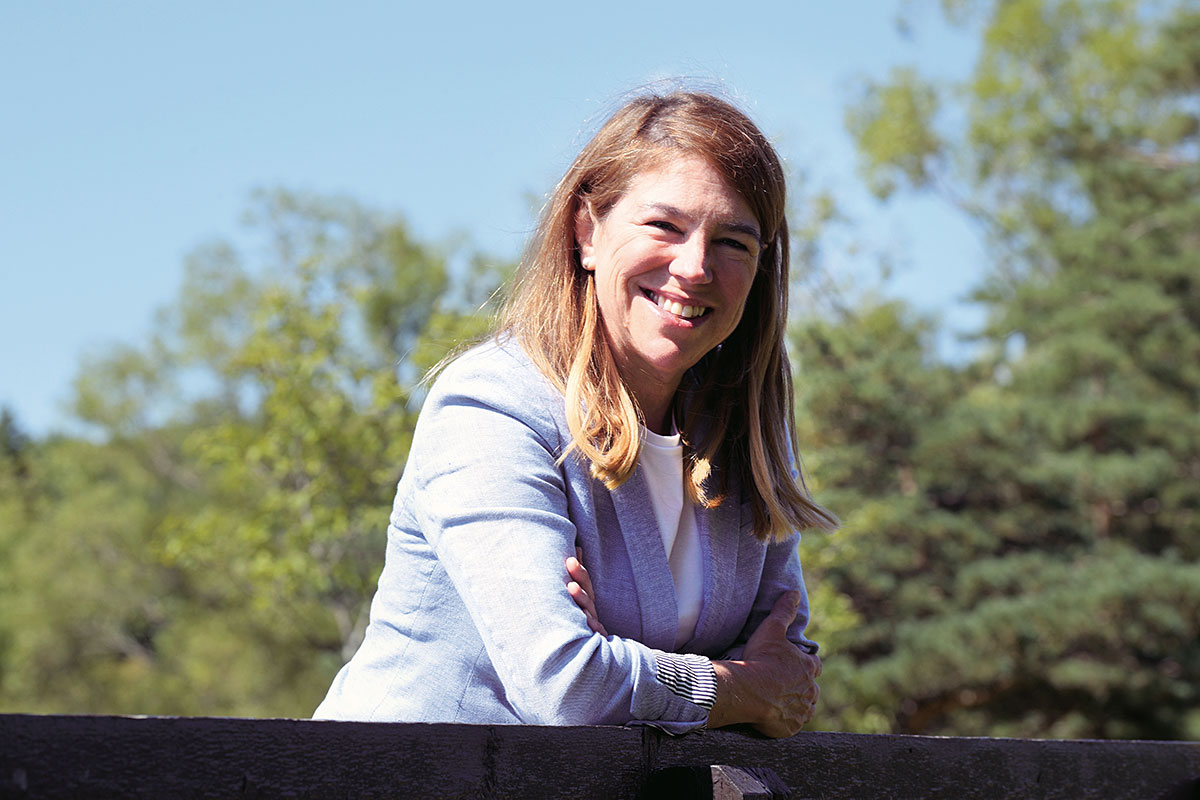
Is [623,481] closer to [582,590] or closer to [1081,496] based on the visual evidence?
[582,590]

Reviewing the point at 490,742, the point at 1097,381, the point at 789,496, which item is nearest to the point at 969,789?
the point at 789,496

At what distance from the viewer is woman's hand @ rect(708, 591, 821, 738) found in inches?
67.9

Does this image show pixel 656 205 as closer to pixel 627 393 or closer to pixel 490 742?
pixel 627 393

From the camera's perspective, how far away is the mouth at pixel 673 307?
1908 mm

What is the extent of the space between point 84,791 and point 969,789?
1.24m

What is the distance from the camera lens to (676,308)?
6.26ft

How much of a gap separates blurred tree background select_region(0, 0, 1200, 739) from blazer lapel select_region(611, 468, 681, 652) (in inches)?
158

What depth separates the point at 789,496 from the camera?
Result: 2057 millimetres

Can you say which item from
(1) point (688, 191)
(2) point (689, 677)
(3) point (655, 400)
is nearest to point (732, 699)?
(2) point (689, 677)

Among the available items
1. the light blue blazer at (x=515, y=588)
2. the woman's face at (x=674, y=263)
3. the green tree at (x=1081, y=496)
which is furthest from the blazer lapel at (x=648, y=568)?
the green tree at (x=1081, y=496)

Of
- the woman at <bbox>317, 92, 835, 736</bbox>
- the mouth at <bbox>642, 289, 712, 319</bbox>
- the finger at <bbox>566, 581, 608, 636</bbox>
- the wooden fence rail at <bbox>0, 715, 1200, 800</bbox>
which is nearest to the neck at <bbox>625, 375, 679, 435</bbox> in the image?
the woman at <bbox>317, 92, 835, 736</bbox>

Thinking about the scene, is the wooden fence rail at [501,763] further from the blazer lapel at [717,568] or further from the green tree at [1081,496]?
the green tree at [1081,496]

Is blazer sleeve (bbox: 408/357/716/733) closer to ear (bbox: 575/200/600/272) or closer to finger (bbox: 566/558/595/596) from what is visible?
finger (bbox: 566/558/595/596)

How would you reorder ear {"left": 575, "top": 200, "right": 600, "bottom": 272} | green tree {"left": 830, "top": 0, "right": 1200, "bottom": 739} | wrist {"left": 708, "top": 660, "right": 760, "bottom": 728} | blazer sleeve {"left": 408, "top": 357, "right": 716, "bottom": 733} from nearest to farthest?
blazer sleeve {"left": 408, "top": 357, "right": 716, "bottom": 733}, wrist {"left": 708, "top": 660, "right": 760, "bottom": 728}, ear {"left": 575, "top": 200, "right": 600, "bottom": 272}, green tree {"left": 830, "top": 0, "right": 1200, "bottom": 739}
